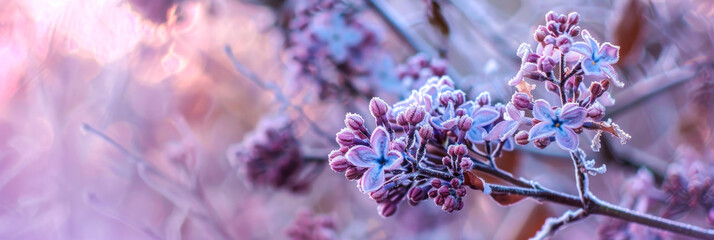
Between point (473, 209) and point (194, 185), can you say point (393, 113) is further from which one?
point (473, 209)

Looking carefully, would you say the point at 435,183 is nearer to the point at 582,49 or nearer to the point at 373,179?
the point at 373,179

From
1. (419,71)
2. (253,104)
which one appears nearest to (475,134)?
(419,71)

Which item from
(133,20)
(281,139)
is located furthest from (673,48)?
(133,20)

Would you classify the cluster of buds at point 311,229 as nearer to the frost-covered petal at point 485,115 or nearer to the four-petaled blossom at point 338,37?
the four-petaled blossom at point 338,37

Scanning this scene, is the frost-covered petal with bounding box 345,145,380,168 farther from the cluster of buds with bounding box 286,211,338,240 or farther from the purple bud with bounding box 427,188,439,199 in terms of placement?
the cluster of buds with bounding box 286,211,338,240

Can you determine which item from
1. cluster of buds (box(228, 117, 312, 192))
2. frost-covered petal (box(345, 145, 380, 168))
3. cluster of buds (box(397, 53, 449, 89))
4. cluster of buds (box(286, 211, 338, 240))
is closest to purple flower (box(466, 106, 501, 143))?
frost-covered petal (box(345, 145, 380, 168))

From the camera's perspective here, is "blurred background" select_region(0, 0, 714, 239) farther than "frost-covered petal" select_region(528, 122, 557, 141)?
Yes
